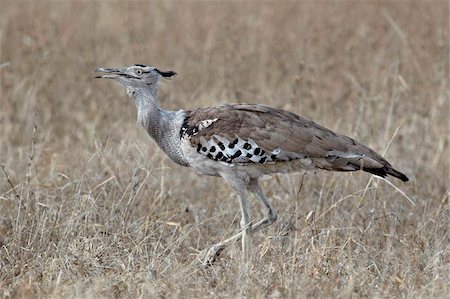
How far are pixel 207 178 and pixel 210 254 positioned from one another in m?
1.49

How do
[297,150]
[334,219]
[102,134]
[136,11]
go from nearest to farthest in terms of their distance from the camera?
[297,150] < [334,219] < [102,134] < [136,11]

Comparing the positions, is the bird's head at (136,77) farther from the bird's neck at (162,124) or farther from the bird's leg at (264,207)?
the bird's leg at (264,207)

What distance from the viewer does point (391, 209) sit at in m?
5.29

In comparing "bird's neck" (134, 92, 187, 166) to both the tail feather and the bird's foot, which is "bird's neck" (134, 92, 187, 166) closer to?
the bird's foot

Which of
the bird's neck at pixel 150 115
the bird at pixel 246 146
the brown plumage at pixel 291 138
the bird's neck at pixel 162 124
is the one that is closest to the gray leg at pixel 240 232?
the bird at pixel 246 146

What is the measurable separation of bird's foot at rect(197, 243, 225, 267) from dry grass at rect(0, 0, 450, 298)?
6 centimetres

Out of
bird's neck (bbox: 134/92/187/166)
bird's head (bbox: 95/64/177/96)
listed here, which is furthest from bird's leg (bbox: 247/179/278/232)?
bird's head (bbox: 95/64/177/96)

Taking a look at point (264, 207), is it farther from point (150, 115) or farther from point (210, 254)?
point (150, 115)

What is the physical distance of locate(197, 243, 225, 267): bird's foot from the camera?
4.41 metres

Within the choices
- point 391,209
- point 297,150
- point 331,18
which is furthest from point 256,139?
point 331,18

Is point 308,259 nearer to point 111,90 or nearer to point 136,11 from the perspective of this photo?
point 111,90

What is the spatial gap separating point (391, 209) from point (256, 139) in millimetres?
1181

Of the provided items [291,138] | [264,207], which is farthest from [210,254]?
[291,138]

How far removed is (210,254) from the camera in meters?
4.47
